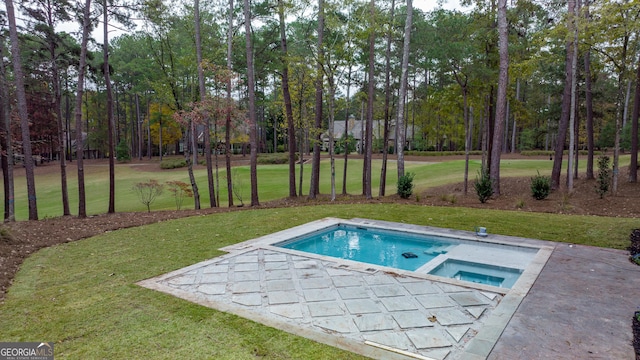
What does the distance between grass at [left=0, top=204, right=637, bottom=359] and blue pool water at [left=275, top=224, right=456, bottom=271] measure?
35.3 inches

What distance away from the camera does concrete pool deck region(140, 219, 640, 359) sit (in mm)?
2789

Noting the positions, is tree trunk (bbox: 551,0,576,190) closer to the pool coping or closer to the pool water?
the pool coping

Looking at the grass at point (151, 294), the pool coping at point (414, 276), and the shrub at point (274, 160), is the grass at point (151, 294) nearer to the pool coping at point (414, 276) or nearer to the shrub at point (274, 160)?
the pool coping at point (414, 276)

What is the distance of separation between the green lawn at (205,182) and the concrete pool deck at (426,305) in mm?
10635

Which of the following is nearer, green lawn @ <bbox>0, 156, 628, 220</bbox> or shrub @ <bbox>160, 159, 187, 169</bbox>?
green lawn @ <bbox>0, 156, 628, 220</bbox>

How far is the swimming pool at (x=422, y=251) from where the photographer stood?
5.05 m

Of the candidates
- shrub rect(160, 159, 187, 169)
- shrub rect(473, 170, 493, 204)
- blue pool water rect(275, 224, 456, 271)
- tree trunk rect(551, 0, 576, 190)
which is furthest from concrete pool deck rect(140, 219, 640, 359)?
shrub rect(160, 159, 187, 169)

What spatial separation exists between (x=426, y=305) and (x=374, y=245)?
10.8ft

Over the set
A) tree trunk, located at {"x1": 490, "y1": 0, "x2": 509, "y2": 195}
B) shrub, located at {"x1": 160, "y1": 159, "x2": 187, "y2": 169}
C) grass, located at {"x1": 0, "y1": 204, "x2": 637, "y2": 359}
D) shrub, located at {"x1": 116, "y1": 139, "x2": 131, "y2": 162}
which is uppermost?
tree trunk, located at {"x1": 490, "y1": 0, "x2": 509, "y2": 195}

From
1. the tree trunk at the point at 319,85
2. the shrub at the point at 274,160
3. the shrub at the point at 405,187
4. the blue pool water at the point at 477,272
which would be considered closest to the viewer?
the blue pool water at the point at 477,272

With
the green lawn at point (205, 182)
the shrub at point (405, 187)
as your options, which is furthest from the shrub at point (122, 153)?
the shrub at point (405, 187)

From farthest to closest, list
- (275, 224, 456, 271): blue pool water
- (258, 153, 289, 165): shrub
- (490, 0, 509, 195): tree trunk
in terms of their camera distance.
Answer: (258, 153, 289, 165): shrub → (490, 0, 509, 195): tree trunk → (275, 224, 456, 271): blue pool water

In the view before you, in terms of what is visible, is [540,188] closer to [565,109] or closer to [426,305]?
[565,109]

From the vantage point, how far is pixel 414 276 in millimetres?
4430
